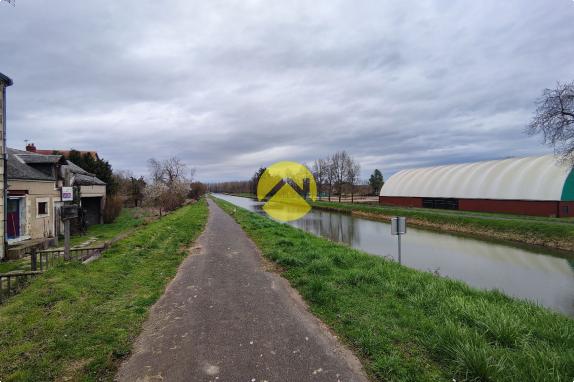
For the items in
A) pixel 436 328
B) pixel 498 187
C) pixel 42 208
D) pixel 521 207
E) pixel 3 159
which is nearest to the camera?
pixel 436 328

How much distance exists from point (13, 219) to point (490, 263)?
21850mm

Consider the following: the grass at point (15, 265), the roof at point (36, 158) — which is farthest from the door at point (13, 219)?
the roof at point (36, 158)

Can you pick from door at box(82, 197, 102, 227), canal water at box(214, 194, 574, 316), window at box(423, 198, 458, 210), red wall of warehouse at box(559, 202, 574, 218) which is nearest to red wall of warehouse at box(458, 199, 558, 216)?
red wall of warehouse at box(559, 202, 574, 218)

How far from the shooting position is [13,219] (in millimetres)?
12633

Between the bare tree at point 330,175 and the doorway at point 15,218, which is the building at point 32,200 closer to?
the doorway at point 15,218

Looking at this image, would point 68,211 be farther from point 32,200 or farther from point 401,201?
point 401,201

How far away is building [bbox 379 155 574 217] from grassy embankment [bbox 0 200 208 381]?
101ft

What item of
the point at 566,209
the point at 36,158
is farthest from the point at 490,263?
the point at 36,158

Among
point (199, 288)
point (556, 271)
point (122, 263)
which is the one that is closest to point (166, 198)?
point (122, 263)

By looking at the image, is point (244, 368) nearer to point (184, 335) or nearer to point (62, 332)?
point (184, 335)

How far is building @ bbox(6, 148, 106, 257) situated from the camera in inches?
493

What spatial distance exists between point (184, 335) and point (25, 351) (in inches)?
80.2

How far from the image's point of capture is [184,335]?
4.30 m

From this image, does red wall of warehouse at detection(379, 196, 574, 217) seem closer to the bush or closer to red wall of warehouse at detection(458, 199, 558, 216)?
red wall of warehouse at detection(458, 199, 558, 216)
